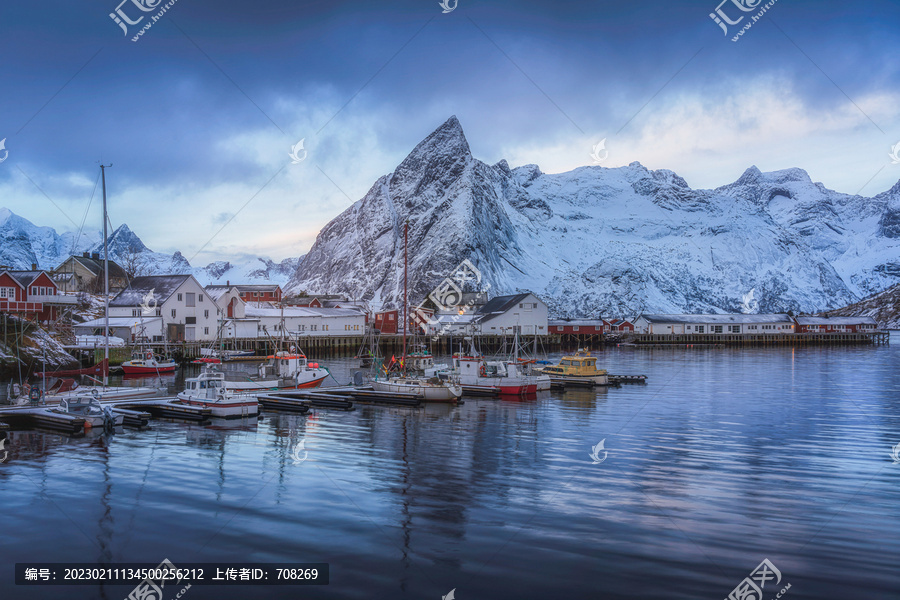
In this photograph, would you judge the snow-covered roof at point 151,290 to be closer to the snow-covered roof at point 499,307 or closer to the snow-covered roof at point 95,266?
the snow-covered roof at point 95,266

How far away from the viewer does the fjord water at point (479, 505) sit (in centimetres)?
1363

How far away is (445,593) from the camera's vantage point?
1295 cm

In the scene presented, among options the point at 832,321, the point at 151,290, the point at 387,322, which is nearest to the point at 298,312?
Result: the point at 387,322

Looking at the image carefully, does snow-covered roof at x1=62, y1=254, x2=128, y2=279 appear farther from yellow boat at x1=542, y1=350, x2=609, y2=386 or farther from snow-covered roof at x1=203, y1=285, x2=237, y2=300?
yellow boat at x1=542, y1=350, x2=609, y2=386

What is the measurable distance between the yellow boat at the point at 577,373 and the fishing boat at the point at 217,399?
85.7ft

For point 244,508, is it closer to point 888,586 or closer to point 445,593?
point 445,593

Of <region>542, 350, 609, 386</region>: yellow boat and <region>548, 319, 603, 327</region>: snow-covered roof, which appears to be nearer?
<region>542, 350, 609, 386</region>: yellow boat

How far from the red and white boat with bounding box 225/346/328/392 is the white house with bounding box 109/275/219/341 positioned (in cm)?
3470

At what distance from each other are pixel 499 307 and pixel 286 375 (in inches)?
2946

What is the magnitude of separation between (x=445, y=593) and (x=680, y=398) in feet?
118

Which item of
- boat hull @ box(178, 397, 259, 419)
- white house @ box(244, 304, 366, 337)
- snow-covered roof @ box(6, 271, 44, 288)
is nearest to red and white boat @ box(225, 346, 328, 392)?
boat hull @ box(178, 397, 259, 419)

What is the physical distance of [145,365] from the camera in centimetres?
5884

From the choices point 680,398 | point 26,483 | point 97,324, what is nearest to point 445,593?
point 26,483

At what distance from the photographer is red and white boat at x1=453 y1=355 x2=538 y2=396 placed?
45.9m
